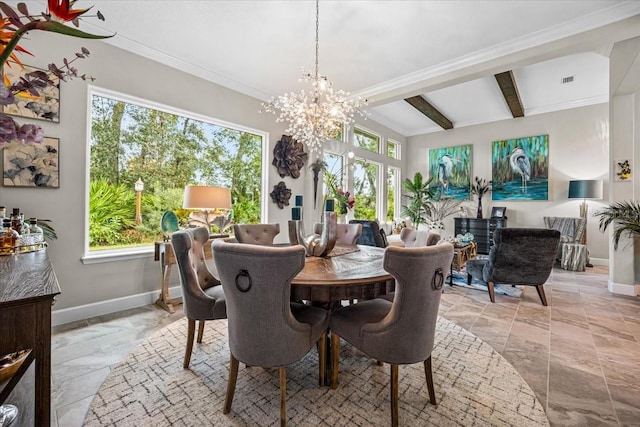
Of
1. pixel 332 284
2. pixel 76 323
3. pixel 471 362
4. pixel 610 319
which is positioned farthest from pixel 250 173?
pixel 610 319

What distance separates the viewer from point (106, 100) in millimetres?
3008

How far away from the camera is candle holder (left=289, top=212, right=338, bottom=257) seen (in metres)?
2.17

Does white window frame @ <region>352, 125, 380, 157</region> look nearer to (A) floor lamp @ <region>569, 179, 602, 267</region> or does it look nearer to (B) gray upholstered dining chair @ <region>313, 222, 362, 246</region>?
(B) gray upholstered dining chair @ <region>313, 222, 362, 246</region>

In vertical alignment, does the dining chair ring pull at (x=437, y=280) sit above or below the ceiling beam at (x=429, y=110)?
below

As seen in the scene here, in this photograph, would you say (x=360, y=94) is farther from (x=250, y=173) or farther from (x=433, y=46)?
(x=250, y=173)

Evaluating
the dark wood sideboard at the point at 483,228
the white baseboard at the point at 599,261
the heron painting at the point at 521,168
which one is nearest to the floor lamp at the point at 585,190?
the white baseboard at the point at 599,261

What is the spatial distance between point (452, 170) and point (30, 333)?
7.80 m

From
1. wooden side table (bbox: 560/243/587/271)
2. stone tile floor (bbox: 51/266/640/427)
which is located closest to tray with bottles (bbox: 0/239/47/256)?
stone tile floor (bbox: 51/266/640/427)

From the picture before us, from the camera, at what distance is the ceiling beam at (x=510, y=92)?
4.34 meters

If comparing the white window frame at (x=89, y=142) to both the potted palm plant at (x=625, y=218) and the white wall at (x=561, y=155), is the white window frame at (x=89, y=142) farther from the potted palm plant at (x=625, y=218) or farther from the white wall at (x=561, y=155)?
the white wall at (x=561, y=155)

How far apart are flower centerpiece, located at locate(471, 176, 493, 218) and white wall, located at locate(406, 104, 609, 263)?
0.14m

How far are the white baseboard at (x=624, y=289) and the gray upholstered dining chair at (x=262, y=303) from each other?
454 cm

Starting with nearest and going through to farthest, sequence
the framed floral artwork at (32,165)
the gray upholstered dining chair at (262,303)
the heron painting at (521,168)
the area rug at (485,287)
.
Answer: the gray upholstered dining chair at (262,303), the framed floral artwork at (32,165), the area rug at (485,287), the heron painting at (521,168)

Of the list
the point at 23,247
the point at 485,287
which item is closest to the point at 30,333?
the point at 23,247
